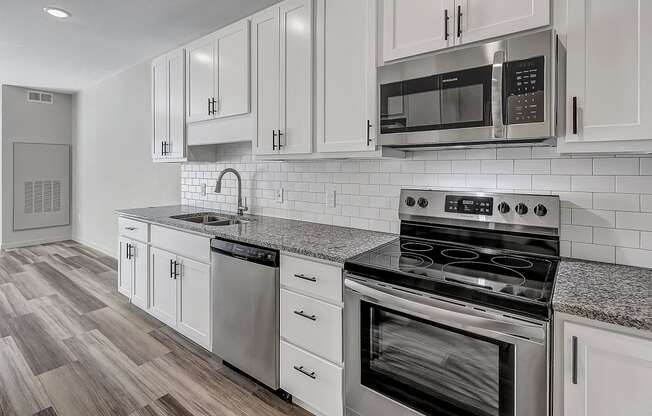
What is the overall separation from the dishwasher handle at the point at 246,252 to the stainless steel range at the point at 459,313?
0.52 meters

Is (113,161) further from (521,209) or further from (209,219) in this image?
(521,209)

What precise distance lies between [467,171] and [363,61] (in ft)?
2.74

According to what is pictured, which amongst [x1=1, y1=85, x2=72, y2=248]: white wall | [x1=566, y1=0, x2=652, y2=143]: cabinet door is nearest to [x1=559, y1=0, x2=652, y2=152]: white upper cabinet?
[x1=566, y1=0, x2=652, y2=143]: cabinet door

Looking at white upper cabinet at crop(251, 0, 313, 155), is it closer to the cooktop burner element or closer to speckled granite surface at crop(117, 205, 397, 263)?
speckled granite surface at crop(117, 205, 397, 263)

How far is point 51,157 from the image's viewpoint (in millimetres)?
6277

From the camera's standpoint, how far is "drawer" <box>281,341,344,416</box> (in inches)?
70.2

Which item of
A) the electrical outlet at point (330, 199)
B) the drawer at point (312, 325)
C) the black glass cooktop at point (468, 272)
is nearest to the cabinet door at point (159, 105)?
the electrical outlet at point (330, 199)

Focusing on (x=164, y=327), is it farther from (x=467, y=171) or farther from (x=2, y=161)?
(x=2, y=161)

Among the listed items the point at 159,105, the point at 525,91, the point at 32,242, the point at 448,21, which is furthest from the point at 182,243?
the point at 32,242

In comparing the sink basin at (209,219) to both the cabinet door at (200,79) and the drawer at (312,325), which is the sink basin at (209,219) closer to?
the cabinet door at (200,79)

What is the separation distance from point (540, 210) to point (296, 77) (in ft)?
5.26

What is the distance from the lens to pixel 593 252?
1637mm

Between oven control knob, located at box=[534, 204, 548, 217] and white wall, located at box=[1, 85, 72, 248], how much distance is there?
7.39 meters

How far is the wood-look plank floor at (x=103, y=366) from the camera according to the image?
80.3 inches
